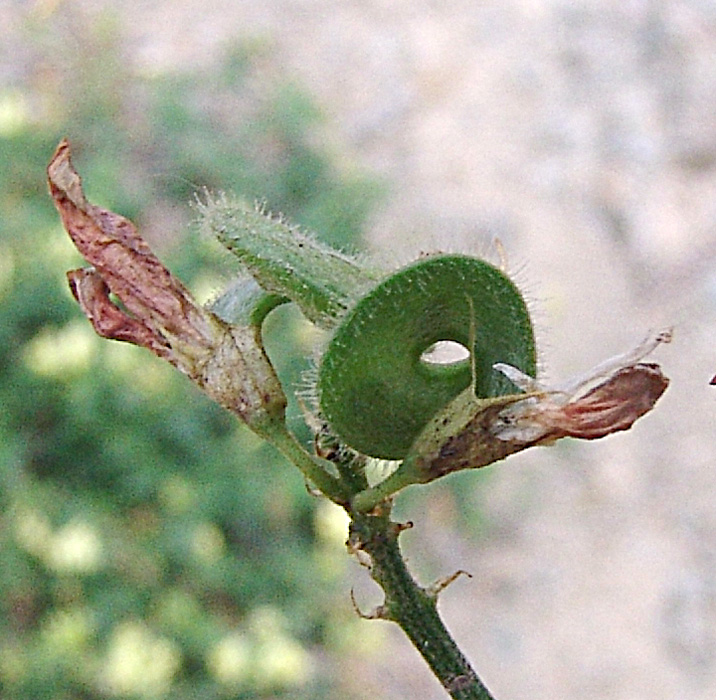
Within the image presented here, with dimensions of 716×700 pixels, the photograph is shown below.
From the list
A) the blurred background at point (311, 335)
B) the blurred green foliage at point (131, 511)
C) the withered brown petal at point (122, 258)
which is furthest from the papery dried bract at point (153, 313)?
the blurred green foliage at point (131, 511)

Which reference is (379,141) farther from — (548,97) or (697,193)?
(697,193)

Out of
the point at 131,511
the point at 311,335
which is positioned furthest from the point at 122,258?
the point at 131,511

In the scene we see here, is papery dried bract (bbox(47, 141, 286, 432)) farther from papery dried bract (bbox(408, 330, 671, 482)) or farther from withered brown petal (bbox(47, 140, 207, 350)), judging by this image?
papery dried bract (bbox(408, 330, 671, 482))

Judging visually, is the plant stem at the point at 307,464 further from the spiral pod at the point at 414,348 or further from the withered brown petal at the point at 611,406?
the withered brown petal at the point at 611,406

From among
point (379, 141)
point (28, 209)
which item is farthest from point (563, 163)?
point (28, 209)

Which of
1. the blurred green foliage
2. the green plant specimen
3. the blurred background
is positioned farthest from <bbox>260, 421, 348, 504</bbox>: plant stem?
the blurred green foliage

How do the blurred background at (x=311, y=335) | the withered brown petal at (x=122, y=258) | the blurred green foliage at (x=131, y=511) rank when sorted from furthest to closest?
the blurred background at (x=311, y=335) < the blurred green foliage at (x=131, y=511) < the withered brown petal at (x=122, y=258)

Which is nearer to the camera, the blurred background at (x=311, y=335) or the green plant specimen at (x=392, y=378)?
the green plant specimen at (x=392, y=378)
